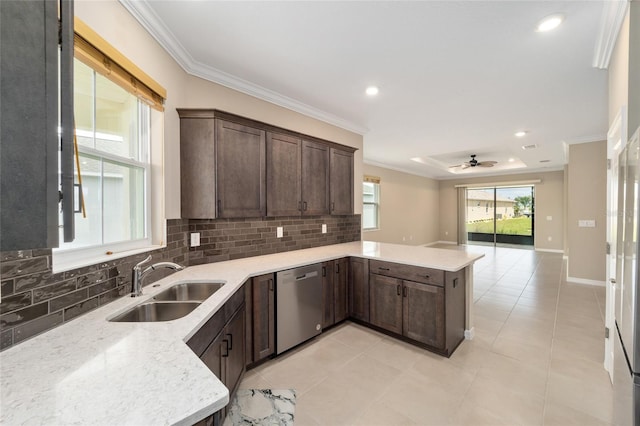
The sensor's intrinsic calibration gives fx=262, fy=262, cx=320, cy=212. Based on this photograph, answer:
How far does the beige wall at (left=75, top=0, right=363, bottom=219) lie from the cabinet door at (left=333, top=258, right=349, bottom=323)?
168cm

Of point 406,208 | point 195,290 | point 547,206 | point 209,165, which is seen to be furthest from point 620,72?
point 547,206

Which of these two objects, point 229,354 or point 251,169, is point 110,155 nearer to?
point 251,169

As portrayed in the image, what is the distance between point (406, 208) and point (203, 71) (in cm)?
714

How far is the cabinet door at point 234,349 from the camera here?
1698mm

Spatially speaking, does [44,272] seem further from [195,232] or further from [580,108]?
[580,108]

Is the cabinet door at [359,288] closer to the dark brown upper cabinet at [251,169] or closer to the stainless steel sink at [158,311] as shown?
the dark brown upper cabinet at [251,169]

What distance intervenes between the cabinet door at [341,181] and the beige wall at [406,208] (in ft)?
10.4

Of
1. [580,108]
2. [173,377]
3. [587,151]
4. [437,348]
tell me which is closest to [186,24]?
[173,377]

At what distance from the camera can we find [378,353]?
8.20 feet

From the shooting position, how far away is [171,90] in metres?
2.16

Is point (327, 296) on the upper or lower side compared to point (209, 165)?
lower

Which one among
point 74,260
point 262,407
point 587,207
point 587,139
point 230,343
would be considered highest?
point 587,139

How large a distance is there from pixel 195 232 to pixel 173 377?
1.78 metres

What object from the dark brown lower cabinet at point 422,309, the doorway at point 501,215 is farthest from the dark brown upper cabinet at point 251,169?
the doorway at point 501,215
